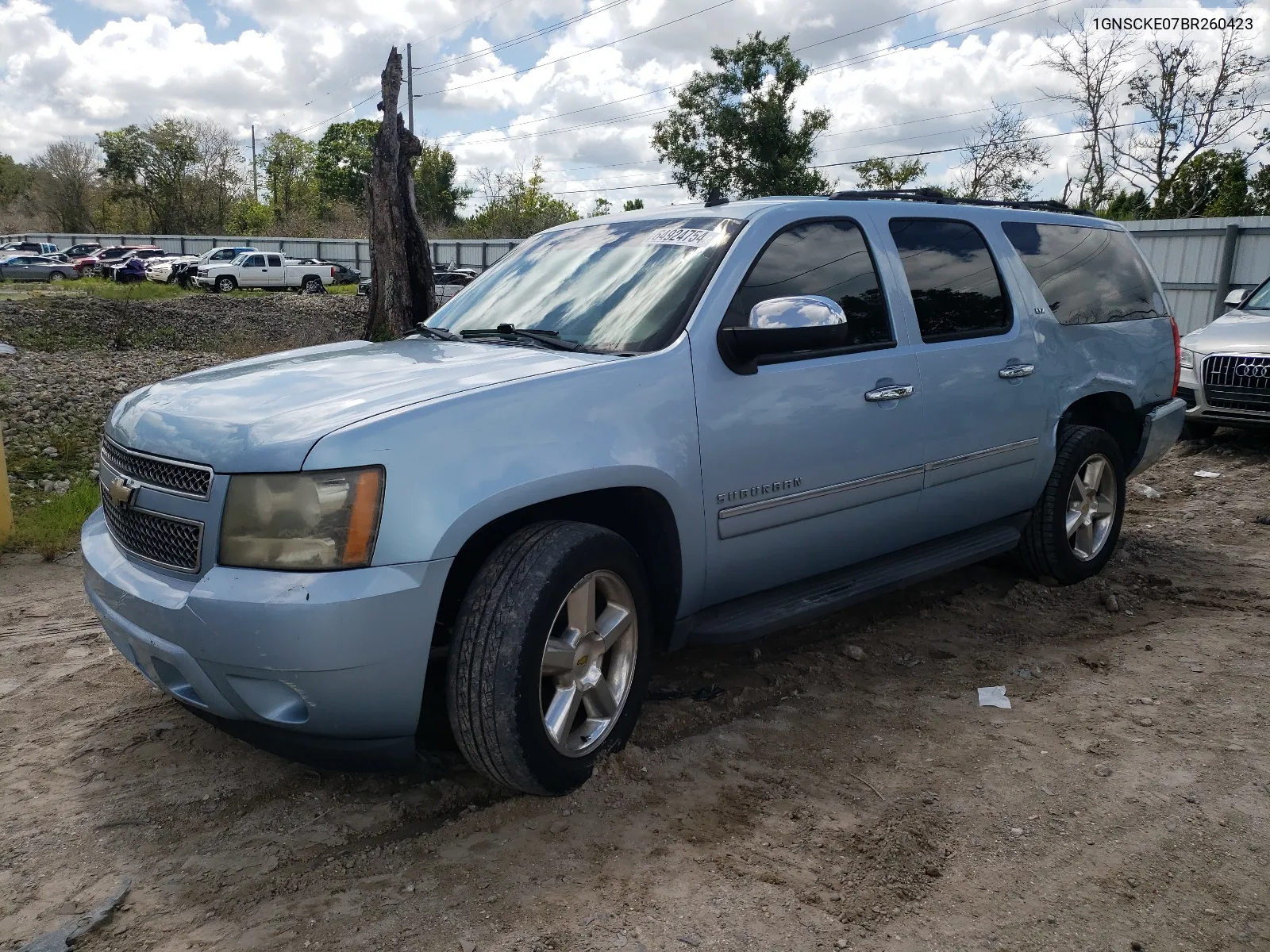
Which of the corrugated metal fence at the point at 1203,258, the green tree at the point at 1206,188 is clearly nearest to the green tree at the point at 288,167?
the green tree at the point at 1206,188

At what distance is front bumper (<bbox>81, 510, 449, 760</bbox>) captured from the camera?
104 inches

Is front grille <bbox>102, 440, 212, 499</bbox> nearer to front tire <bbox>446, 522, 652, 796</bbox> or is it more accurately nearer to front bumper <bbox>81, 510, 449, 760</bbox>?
front bumper <bbox>81, 510, 449, 760</bbox>

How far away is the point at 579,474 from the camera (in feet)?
10.0

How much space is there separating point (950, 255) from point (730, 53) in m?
38.5

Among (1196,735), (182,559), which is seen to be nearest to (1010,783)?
(1196,735)

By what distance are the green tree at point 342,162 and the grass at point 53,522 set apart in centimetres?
7832

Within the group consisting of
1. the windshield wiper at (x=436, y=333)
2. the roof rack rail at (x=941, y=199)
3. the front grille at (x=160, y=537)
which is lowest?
the front grille at (x=160, y=537)

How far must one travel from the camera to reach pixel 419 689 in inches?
112

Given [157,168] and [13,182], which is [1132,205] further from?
[13,182]

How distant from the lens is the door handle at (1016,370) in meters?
4.61

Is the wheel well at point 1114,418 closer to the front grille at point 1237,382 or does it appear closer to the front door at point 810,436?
the front door at point 810,436

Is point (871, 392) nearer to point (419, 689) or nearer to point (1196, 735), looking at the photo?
point (1196, 735)

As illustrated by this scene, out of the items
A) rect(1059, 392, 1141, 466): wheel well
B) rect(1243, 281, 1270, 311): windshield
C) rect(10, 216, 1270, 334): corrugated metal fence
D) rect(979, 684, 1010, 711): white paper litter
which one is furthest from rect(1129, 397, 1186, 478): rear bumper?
rect(10, 216, 1270, 334): corrugated metal fence

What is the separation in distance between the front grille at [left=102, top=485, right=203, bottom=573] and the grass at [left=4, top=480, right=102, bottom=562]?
8.95ft
